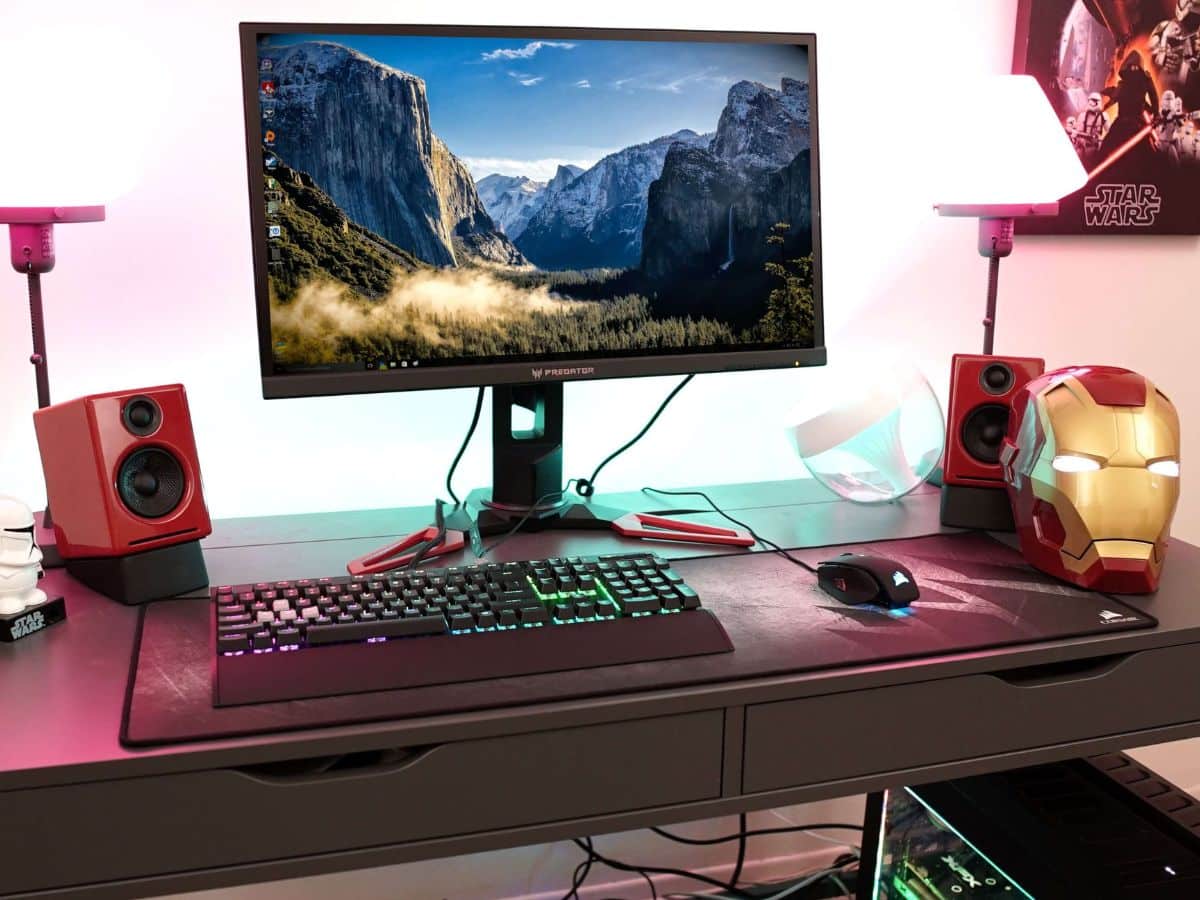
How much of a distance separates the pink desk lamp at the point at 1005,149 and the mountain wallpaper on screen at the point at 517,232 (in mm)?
217

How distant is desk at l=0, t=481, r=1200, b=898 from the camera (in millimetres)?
838

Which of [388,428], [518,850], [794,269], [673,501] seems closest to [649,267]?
[794,269]

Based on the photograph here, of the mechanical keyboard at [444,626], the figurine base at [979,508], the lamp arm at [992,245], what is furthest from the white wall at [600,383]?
the mechanical keyboard at [444,626]

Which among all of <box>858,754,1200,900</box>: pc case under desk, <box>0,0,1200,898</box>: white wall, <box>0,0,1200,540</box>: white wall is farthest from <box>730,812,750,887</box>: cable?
<box>0,0,1200,540</box>: white wall

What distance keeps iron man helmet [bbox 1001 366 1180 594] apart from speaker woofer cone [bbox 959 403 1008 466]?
18 cm

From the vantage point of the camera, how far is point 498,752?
91 cm

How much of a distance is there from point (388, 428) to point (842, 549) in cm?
65

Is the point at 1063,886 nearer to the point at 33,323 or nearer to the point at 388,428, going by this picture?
the point at 388,428

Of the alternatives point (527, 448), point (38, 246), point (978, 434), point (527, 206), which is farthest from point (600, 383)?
point (38, 246)

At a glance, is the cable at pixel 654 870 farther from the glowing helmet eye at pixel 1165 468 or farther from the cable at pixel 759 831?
the glowing helmet eye at pixel 1165 468

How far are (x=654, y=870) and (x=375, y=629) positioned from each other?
3.25 ft

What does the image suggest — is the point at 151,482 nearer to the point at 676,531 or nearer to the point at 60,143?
the point at 60,143

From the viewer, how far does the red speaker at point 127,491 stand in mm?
1084

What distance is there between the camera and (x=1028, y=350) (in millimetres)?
1799
